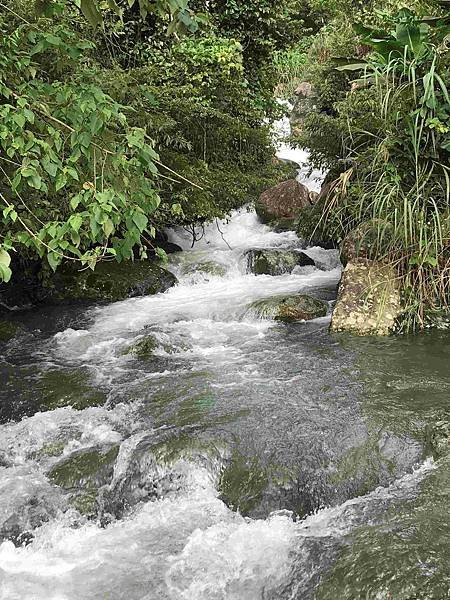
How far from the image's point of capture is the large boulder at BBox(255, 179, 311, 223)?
1105cm

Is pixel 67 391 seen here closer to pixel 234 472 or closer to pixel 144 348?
pixel 144 348

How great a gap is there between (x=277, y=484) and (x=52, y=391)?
2388mm

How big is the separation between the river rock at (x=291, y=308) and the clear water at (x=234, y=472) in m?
0.45

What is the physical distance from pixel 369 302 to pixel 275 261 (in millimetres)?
3027

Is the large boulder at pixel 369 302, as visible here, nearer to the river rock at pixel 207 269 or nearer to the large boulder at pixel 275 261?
the large boulder at pixel 275 261

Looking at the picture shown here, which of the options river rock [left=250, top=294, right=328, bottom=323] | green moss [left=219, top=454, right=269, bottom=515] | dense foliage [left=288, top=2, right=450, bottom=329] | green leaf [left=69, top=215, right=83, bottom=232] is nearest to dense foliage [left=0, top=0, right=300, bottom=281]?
green leaf [left=69, top=215, right=83, bottom=232]

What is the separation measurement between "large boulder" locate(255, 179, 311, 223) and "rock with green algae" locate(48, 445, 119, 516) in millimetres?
7789

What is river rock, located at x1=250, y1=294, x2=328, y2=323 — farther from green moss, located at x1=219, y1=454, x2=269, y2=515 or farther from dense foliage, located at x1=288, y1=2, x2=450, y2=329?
green moss, located at x1=219, y1=454, x2=269, y2=515

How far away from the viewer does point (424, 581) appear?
7.88 ft

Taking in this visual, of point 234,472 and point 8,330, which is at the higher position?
point 8,330

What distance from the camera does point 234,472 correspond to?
353 cm

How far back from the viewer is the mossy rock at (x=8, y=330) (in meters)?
6.56

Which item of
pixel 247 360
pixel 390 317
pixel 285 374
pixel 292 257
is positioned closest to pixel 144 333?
pixel 247 360

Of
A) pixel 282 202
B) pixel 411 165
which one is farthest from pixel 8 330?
pixel 282 202
